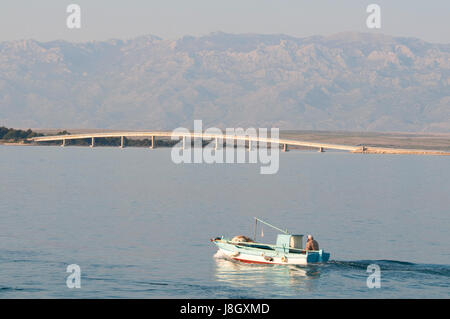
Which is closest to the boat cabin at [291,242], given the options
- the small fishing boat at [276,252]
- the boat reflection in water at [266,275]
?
the small fishing boat at [276,252]

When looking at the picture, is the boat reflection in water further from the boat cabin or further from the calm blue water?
the boat cabin

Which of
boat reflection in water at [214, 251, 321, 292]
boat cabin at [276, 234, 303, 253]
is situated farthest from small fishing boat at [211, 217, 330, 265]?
boat reflection in water at [214, 251, 321, 292]

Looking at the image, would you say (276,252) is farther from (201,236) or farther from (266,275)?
(201,236)

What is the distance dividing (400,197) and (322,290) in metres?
67.7

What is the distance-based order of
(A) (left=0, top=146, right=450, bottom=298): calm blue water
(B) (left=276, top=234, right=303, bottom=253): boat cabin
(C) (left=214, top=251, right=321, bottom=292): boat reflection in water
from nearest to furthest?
1. (A) (left=0, top=146, right=450, bottom=298): calm blue water
2. (C) (left=214, top=251, right=321, bottom=292): boat reflection in water
3. (B) (left=276, top=234, right=303, bottom=253): boat cabin

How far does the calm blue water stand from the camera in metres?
48.5

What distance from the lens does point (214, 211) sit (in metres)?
87.5

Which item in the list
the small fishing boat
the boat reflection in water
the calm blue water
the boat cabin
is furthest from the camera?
the boat cabin

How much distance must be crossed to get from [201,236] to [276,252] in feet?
47.2

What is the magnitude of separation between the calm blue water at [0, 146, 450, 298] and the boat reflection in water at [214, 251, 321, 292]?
0.07m

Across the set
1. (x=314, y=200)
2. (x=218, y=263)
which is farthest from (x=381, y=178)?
(x=218, y=263)

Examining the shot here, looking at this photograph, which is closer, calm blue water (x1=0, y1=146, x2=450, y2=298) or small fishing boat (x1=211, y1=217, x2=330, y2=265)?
calm blue water (x1=0, y1=146, x2=450, y2=298)
